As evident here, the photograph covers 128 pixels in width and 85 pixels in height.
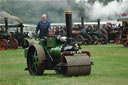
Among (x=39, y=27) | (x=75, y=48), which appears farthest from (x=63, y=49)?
(x=39, y=27)

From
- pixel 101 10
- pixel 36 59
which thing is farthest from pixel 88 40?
pixel 36 59

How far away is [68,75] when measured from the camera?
928cm

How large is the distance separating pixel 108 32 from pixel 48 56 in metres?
23.7

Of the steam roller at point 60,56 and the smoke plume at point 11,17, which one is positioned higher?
the smoke plume at point 11,17

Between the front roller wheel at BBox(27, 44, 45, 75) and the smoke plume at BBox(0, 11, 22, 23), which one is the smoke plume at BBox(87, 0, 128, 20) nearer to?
the smoke plume at BBox(0, 11, 22, 23)

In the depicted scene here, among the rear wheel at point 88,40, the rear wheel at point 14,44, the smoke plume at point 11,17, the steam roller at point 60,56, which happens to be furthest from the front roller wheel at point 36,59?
the rear wheel at point 88,40

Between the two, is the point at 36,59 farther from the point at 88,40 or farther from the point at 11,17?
the point at 88,40

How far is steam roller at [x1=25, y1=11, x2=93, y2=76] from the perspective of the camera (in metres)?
9.29

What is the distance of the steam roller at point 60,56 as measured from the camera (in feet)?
30.5

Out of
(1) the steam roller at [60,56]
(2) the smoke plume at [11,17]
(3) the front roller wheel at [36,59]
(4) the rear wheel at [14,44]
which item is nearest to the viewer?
(1) the steam roller at [60,56]

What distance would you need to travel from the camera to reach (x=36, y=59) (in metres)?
10.3

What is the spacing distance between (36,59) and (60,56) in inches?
26.6

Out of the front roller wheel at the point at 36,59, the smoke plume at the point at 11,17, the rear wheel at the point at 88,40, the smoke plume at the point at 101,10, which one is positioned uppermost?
the smoke plume at the point at 101,10

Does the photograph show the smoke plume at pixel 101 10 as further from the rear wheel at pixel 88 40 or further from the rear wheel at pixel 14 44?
the rear wheel at pixel 14 44
